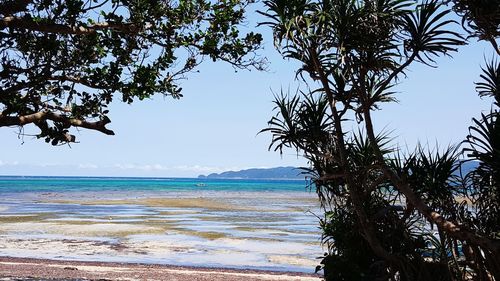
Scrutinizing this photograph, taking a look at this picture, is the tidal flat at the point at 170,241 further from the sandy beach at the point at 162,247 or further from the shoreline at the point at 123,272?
the shoreline at the point at 123,272

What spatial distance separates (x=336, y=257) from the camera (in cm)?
836

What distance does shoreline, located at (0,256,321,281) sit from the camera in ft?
41.1

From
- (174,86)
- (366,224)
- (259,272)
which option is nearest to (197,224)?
(259,272)

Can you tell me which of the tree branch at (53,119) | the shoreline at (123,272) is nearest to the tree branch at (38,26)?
the tree branch at (53,119)

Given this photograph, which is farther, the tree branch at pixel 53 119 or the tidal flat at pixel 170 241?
the tidal flat at pixel 170 241

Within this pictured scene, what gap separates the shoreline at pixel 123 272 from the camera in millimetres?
12531

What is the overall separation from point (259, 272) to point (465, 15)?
9090 mm

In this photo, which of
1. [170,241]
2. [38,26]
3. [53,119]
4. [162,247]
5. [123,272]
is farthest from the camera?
[170,241]

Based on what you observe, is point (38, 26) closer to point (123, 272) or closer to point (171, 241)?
point (123, 272)

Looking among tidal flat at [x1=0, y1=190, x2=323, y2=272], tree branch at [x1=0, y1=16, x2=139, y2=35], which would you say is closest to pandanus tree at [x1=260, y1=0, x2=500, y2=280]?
tree branch at [x1=0, y1=16, x2=139, y2=35]

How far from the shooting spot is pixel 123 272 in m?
13.6

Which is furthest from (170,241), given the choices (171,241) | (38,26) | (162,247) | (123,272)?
(38,26)

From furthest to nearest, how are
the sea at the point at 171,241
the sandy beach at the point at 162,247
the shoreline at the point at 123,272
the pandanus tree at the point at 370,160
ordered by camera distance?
the sea at the point at 171,241 → the sandy beach at the point at 162,247 → the shoreline at the point at 123,272 → the pandanus tree at the point at 370,160

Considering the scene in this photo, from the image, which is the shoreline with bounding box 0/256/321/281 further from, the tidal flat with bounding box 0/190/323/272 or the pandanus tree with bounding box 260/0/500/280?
the pandanus tree with bounding box 260/0/500/280
